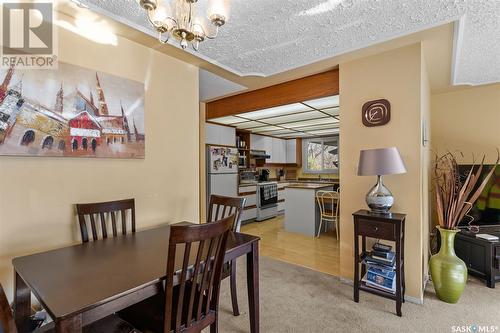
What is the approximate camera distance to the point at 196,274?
128 centimetres

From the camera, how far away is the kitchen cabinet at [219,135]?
4723 millimetres

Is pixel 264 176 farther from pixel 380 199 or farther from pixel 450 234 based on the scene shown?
pixel 450 234

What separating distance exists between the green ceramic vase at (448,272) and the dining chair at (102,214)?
276cm

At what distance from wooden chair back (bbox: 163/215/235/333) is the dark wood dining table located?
0.10 meters

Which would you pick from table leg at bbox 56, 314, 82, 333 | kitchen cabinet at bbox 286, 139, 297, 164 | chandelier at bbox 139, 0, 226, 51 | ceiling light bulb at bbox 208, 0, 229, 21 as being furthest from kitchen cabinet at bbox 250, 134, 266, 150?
table leg at bbox 56, 314, 82, 333

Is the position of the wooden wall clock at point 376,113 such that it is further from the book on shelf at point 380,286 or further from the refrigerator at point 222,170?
the refrigerator at point 222,170

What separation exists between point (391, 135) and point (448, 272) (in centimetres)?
132

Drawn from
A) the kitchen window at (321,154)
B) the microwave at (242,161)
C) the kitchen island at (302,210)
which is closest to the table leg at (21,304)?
the kitchen island at (302,210)

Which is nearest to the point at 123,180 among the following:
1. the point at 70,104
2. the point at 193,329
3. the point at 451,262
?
the point at 70,104

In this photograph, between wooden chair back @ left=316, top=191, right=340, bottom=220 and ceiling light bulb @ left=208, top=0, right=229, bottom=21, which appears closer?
ceiling light bulb @ left=208, top=0, right=229, bottom=21

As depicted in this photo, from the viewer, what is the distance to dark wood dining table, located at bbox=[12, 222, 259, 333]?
100 centimetres

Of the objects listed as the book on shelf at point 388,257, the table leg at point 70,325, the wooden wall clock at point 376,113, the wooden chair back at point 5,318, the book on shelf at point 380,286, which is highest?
the wooden wall clock at point 376,113

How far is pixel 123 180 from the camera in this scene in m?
2.28

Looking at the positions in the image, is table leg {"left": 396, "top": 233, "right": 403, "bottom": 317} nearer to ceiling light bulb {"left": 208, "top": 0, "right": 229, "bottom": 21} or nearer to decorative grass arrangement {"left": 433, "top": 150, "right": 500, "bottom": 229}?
decorative grass arrangement {"left": 433, "top": 150, "right": 500, "bottom": 229}
